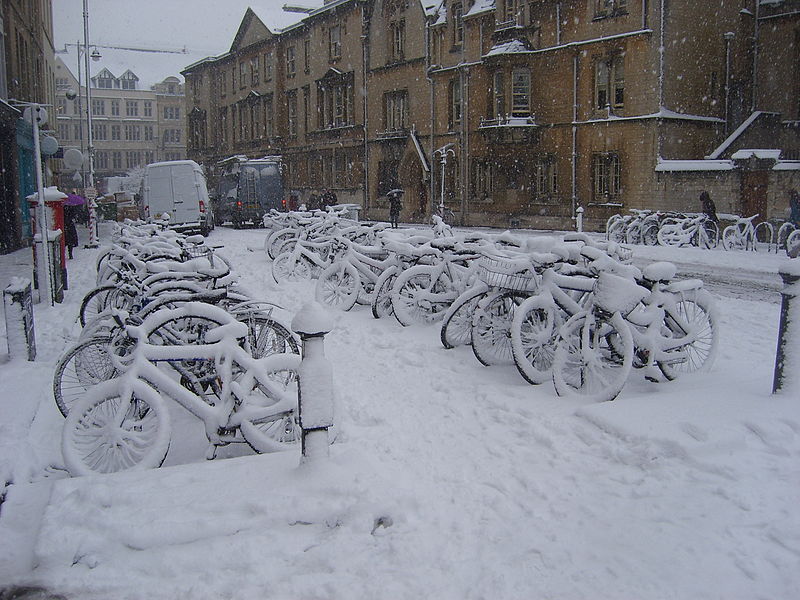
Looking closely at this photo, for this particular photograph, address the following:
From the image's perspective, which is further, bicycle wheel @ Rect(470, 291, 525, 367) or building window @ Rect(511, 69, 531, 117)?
building window @ Rect(511, 69, 531, 117)

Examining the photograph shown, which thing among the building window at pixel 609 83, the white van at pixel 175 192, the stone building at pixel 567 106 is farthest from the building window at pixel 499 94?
the white van at pixel 175 192

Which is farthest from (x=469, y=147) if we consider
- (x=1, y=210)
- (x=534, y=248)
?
(x=534, y=248)

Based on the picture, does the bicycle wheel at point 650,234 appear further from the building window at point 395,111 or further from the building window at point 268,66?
the building window at point 268,66

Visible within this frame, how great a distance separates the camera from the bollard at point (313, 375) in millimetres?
3875

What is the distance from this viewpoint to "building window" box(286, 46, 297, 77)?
168 ft

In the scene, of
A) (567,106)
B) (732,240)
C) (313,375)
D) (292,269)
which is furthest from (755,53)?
(313,375)

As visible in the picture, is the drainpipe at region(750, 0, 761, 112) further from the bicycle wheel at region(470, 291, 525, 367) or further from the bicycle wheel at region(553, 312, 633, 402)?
the bicycle wheel at region(553, 312, 633, 402)

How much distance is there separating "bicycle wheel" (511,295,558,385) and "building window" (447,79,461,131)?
31765 millimetres

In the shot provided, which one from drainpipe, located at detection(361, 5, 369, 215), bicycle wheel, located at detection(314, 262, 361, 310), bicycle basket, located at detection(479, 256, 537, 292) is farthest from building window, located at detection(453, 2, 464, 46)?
bicycle basket, located at detection(479, 256, 537, 292)

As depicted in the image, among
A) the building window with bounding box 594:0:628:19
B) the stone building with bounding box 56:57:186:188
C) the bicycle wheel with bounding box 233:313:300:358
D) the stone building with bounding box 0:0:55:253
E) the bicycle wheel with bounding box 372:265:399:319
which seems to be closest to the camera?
the bicycle wheel with bounding box 233:313:300:358

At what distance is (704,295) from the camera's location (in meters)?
6.42

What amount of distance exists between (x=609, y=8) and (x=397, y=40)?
48.5 ft

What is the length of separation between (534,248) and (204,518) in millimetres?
4375

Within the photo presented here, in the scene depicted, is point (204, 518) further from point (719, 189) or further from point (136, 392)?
point (719, 189)
